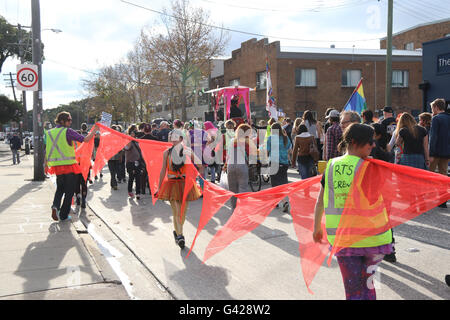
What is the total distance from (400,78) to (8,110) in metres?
47.5

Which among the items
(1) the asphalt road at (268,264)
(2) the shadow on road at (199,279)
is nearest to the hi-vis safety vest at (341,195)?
(1) the asphalt road at (268,264)

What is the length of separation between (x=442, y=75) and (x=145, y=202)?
959cm

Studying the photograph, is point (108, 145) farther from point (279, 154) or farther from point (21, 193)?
point (21, 193)

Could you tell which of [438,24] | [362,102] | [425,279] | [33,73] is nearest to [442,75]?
[362,102]

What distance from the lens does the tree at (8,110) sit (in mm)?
54656

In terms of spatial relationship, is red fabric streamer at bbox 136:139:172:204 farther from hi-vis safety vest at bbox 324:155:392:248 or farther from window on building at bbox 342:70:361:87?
window on building at bbox 342:70:361:87

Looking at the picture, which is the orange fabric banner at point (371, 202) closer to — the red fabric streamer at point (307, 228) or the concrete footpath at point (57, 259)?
the red fabric streamer at point (307, 228)

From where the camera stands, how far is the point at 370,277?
10.1ft

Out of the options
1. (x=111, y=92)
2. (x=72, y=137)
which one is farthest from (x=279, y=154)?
(x=111, y=92)

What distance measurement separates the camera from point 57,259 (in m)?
5.63

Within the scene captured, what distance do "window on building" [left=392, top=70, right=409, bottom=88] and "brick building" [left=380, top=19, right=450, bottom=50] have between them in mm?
13909

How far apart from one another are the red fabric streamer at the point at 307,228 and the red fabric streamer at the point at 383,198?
1.56 feet

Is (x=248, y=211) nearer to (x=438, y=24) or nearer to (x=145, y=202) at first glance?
(x=145, y=202)
